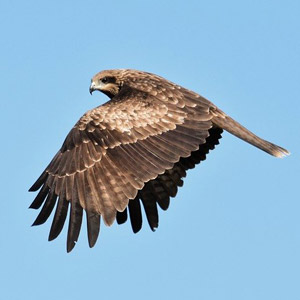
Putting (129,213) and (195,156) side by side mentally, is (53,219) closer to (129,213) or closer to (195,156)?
(129,213)

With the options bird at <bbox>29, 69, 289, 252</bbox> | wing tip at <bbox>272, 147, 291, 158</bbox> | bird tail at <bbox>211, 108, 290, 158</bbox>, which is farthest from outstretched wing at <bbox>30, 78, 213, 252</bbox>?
wing tip at <bbox>272, 147, 291, 158</bbox>

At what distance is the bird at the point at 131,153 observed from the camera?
1295 cm

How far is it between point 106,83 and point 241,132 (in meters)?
2.87

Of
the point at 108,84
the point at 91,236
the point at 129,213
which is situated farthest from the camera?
the point at 108,84

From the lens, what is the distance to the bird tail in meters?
14.7

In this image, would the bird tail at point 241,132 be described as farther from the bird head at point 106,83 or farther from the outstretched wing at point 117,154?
the bird head at point 106,83

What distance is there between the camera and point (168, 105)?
47.4ft

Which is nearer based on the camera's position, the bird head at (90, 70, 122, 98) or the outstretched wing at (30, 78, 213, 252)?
the outstretched wing at (30, 78, 213, 252)

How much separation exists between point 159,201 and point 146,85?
5.84 ft

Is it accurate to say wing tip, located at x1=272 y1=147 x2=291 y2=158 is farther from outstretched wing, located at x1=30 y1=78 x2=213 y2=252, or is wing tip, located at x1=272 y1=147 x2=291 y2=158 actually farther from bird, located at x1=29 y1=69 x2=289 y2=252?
outstretched wing, located at x1=30 y1=78 x2=213 y2=252

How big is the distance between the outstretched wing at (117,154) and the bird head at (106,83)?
1.59 metres

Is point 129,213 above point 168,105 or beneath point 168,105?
beneath

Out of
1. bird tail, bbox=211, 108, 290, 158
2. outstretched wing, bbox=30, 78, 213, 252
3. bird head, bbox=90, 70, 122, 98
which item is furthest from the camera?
bird head, bbox=90, 70, 122, 98

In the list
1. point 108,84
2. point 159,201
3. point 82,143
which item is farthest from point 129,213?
point 108,84
